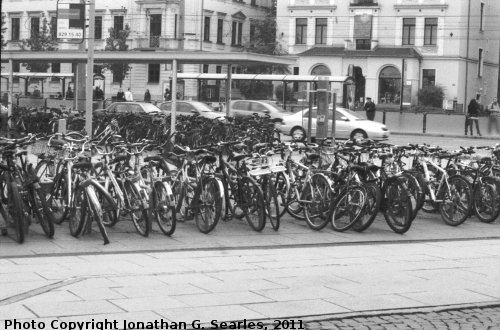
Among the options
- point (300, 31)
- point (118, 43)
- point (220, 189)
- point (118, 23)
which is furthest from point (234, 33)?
point (220, 189)

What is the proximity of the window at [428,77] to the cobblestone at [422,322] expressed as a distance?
212 ft

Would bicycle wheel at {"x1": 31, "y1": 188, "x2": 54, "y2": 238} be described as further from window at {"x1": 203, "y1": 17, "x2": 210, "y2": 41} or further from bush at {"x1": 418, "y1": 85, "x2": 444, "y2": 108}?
window at {"x1": 203, "y1": 17, "x2": 210, "y2": 41}

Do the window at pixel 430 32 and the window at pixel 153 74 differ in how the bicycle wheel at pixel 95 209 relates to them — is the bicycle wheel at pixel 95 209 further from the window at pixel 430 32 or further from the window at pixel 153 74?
the window at pixel 153 74

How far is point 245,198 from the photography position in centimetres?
1202

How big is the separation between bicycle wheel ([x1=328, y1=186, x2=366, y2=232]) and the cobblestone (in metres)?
4.64

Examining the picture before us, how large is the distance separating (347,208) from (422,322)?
5.27m

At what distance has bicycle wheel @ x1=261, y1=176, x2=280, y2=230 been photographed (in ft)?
39.5

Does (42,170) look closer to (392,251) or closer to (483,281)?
(392,251)

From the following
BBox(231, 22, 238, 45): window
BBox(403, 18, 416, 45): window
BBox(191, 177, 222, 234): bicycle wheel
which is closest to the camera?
BBox(191, 177, 222, 234): bicycle wheel

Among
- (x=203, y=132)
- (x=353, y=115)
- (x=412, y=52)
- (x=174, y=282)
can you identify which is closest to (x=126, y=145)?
(x=174, y=282)

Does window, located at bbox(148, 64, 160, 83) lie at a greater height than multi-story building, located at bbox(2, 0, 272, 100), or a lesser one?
lesser

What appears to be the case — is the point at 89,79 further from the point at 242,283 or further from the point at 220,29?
the point at 220,29

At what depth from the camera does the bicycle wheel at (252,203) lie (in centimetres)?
1185

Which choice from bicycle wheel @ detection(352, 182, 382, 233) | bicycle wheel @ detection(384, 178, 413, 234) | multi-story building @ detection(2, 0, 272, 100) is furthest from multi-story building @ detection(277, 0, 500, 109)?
bicycle wheel @ detection(352, 182, 382, 233)
